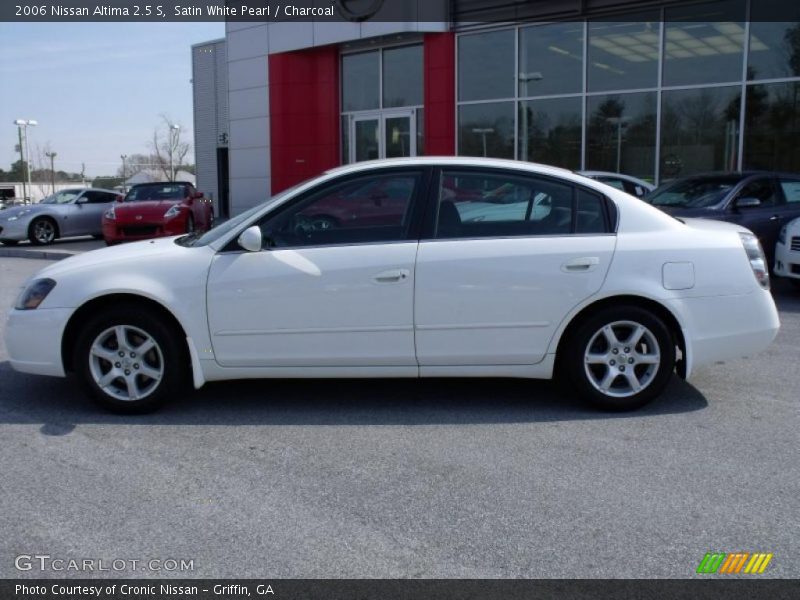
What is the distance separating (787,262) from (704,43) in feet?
24.8

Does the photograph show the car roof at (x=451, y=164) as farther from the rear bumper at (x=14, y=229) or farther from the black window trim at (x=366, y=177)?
the rear bumper at (x=14, y=229)

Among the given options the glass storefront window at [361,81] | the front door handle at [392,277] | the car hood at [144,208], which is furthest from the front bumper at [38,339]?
the glass storefront window at [361,81]

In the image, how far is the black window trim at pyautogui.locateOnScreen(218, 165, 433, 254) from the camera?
494 centimetres

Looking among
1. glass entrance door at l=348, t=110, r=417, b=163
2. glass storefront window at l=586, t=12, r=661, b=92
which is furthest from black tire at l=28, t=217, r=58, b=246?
glass storefront window at l=586, t=12, r=661, b=92

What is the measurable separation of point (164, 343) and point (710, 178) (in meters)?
8.49

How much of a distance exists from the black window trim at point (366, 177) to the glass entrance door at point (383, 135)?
46.3ft

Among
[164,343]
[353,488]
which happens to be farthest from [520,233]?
[164,343]

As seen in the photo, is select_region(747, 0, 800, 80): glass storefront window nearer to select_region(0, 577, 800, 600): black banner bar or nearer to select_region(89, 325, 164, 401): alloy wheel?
select_region(89, 325, 164, 401): alloy wheel

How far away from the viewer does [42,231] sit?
731 inches

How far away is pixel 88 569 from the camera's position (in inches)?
122

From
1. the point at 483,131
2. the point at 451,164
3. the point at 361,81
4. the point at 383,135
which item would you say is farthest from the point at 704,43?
the point at 451,164

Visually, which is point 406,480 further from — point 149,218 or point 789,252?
point 149,218

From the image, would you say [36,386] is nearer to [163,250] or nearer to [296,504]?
[163,250]

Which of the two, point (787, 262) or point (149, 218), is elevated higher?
point (149, 218)
